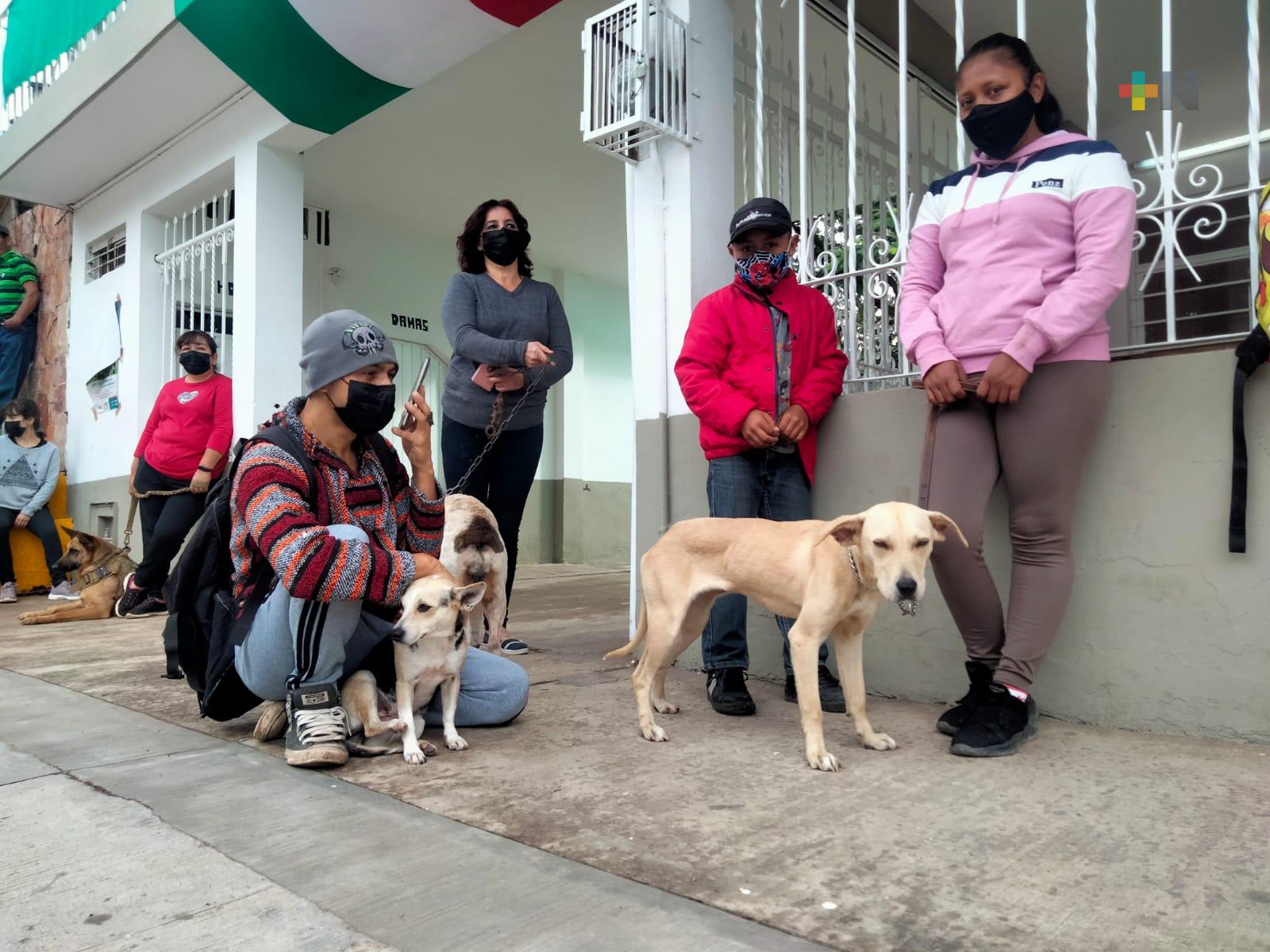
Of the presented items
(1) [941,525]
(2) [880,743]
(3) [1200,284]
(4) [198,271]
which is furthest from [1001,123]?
(4) [198,271]

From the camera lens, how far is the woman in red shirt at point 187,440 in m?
5.69

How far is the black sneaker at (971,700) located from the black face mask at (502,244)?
9.23 ft

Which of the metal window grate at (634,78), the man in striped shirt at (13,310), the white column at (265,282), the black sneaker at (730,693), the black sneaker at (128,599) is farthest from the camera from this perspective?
the man in striped shirt at (13,310)

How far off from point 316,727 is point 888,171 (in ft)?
16.5

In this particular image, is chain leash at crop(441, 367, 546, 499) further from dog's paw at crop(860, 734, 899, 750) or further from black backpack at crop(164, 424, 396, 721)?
dog's paw at crop(860, 734, 899, 750)

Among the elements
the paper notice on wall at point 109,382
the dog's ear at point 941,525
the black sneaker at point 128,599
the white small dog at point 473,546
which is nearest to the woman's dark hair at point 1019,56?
the dog's ear at point 941,525

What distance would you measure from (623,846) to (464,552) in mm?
2250

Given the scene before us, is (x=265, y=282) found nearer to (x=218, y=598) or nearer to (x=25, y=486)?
(x=25, y=486)

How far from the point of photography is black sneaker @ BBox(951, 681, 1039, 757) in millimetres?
2490

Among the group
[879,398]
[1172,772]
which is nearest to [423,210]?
[879,398]

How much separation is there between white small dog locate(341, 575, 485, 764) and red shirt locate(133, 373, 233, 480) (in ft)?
12.1

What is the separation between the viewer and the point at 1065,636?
112 inches

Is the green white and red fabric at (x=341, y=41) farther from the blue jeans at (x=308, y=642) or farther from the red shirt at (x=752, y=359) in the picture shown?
the blue jeans at (x=308, y=642)

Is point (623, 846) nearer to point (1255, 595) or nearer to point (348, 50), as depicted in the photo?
point (1255, 595)
